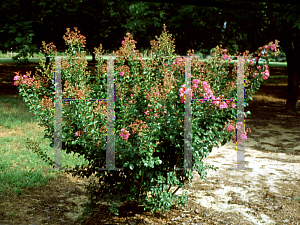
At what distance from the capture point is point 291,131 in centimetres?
922

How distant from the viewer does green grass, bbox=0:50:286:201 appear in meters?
4.76

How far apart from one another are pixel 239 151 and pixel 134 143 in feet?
14.6

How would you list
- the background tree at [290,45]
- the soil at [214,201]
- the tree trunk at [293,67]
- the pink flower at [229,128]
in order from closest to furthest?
the pink flower at [229,128] → the soil at [214,201] → the background tree at [290,45] → the tree trunk at [293,67]

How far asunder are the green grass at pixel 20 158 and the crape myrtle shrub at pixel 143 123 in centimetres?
148

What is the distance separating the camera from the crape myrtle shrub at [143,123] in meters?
3.24

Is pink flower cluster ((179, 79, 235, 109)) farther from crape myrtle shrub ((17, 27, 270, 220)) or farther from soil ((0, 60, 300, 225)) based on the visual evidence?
soil ((0, 60, 300, 225))

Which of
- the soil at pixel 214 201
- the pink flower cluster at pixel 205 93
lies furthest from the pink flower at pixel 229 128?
the soil at pixel 214 201

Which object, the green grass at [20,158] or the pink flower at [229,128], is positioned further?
the green grass at [20,158]

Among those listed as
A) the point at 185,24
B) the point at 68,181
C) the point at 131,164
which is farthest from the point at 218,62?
the point at 185,24

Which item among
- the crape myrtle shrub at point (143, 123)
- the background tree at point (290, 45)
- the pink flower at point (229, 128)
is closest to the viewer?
the crape myrtle shrub at point (143, 123)

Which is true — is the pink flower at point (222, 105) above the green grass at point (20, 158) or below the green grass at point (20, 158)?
above

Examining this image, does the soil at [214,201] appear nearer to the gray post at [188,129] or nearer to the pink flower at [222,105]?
the gray post at [188,129]

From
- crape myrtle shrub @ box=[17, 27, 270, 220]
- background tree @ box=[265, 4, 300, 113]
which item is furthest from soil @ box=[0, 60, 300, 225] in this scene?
background tree @ box=[265, 4, 300, 113]

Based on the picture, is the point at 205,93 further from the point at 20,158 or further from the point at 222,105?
the point at 20,158
